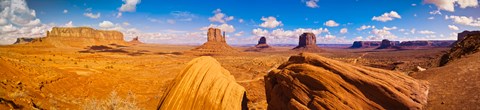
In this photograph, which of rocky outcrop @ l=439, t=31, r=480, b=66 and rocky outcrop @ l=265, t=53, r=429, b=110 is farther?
rocky outcrop @ l=439, t=31, r=480, b=66

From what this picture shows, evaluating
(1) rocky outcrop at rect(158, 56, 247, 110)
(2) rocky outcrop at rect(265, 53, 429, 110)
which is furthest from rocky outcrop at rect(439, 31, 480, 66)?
(1) rocky outcrop at rect(158, 56, 247, 110)

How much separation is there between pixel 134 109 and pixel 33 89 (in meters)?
7.22

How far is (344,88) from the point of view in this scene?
416 inches

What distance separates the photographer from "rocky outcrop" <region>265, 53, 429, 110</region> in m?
9.88

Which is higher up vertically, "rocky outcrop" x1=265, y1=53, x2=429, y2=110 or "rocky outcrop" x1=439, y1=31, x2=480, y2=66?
"rocky outcrop" x1=439, y1=31, x2=480, y2=66

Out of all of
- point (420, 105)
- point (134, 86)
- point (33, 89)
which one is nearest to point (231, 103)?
point (420, 105)

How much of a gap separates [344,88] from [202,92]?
654 cm

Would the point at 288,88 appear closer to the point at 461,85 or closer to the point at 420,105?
the point at 420,105

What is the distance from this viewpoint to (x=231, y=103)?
14.0 meters

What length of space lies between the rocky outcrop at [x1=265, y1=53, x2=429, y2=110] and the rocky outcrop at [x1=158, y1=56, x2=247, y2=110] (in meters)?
2.91

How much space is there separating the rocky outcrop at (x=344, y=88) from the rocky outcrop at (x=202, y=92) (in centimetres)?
291

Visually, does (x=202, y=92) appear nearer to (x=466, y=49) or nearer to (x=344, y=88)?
(x=344, y=88)

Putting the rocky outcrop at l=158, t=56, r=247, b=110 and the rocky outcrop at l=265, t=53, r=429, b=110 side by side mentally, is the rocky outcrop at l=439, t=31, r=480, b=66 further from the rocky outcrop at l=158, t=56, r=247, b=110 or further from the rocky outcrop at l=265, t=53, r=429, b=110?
the rocky outcrop at l=158, t=56, r=247, b=110

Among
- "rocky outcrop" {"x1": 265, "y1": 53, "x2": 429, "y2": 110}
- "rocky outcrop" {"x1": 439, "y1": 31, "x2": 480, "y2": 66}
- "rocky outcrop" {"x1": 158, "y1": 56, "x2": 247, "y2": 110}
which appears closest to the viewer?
"rocky outcrop" {"x1": 265, "y1": 53, "x2": 429, "y2": 110}
